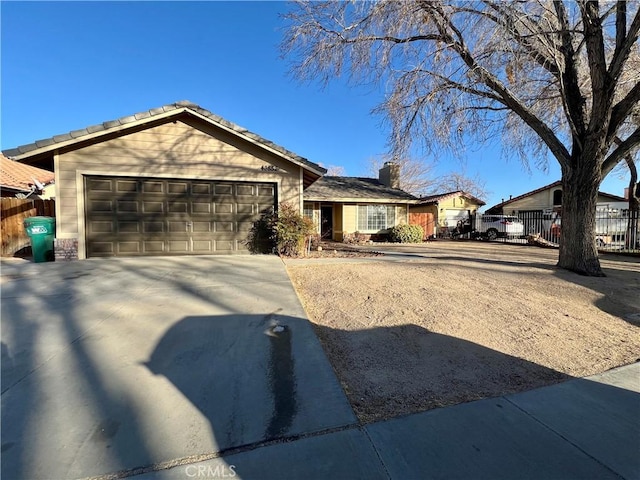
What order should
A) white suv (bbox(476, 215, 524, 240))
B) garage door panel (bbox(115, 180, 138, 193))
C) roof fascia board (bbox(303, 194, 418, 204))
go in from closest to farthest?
1. garage door panel (bbox(115, 180, 138, 193))
2. roof fascia board (bbox(303, 194, 418, 204))
3. white suv (bbox(476, 215, 524, 240))

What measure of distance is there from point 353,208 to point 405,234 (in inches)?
128

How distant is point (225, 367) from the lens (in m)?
3.23

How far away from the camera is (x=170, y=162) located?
9180mm

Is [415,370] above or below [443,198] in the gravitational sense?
below

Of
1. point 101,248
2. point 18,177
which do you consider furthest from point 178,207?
point 18,177

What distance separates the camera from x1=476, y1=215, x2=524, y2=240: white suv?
2141cm

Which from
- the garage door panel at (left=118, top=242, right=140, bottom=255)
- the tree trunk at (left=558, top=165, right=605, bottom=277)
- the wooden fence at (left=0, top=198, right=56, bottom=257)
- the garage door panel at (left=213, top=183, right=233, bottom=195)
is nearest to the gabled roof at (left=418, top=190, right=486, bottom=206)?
the tree trunk at (left=558, top=165, right=605, bottom=277)

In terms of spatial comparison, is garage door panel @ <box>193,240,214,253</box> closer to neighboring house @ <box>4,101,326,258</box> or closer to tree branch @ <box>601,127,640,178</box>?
neighboring house @ <box>4,101,326,258</box>

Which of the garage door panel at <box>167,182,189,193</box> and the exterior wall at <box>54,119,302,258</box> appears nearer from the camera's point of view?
the exterior wall at <box>54,119,302,258</box>

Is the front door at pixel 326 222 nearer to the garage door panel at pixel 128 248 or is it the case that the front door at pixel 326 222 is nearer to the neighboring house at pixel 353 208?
the neighboring house at pixel 353 208

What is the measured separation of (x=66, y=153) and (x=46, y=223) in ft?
6.44

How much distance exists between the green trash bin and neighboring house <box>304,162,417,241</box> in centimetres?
1085

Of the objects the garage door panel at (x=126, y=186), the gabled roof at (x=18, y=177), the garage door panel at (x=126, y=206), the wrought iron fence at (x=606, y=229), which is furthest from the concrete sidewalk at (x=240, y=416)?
the gabled roof at (x=18, y=177)

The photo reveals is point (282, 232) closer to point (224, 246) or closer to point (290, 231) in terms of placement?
point (290, 231)
